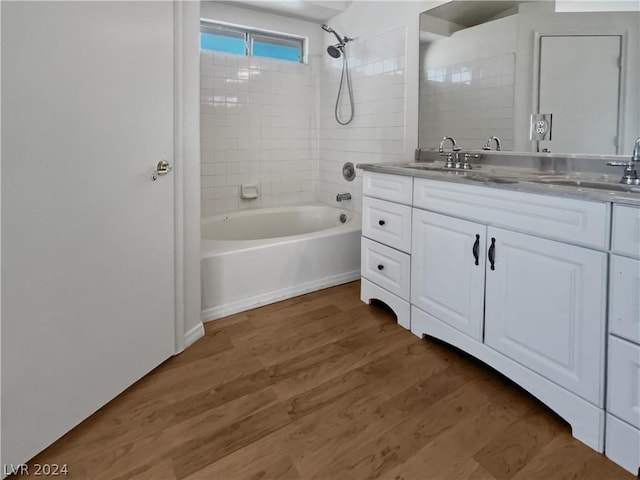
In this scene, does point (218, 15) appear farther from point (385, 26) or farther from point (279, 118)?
point (385, 26)

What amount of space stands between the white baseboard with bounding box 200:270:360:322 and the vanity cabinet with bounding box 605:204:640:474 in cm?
176

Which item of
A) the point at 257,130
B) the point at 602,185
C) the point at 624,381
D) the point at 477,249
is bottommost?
the point at 624,381

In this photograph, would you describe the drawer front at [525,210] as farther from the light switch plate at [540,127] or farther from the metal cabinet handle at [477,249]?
the light switch plate at [540,127]

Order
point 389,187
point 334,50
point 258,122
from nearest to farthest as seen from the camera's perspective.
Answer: point 389,187 → point 334,50 → point 258,122

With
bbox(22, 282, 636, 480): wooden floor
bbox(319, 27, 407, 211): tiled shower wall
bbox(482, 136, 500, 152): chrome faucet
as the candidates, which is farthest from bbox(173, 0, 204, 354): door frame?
bbox(482, 136, 500, 152): chrome faucet

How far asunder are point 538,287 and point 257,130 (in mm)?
2657

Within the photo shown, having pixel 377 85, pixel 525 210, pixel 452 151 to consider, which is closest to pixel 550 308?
pixel 525 210

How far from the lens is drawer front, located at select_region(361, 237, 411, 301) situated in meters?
2.11

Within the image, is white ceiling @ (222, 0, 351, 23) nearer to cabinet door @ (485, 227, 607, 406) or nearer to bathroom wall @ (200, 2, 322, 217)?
bathroom wall @ (200, 2, 322, 217)

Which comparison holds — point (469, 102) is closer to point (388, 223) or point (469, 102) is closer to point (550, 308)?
point (388, 223)

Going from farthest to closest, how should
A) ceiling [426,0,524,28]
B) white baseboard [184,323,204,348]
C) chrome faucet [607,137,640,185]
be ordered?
ceiling [426,0,524,28] < white baseboard [184,323,204,348] < chrome faucet [607,137,640,185]

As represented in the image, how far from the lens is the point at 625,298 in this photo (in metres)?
A: 1.18

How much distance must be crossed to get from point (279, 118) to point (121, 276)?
241 centimetres

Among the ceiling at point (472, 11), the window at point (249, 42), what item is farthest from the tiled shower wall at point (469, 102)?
the window at point (249, 42)
